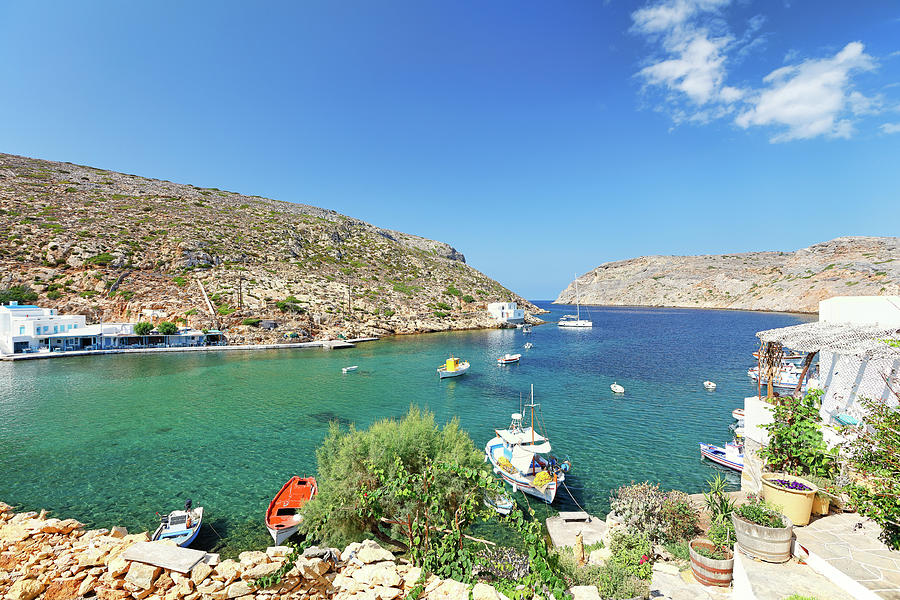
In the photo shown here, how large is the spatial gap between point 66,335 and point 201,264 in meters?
23.9

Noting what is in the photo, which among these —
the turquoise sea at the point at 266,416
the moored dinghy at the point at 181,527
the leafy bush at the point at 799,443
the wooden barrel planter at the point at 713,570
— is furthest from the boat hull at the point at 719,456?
the moored dinghy at the point at 181,527

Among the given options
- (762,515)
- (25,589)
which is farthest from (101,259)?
(762,515)

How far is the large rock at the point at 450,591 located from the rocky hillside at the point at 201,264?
6137cm

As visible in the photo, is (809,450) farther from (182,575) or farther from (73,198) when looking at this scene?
(73,198)

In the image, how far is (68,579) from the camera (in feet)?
22.0

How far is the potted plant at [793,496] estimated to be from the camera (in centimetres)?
738

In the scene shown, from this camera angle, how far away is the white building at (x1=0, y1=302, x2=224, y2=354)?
47375mm

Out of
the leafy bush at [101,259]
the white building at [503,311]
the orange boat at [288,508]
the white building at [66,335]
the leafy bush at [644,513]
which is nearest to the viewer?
the leafy bush at [644,513]

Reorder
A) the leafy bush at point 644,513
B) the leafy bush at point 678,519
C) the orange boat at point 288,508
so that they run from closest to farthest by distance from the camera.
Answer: the leafy bush at point 678,519
the leafy bush at point 644,513
the orange boat at point 288,508

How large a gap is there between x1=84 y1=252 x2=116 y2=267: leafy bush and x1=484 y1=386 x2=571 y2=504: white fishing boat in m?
76.1

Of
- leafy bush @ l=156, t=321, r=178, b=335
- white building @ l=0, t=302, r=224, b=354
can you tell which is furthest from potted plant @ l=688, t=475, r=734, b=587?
leafy bush @ l=156, t=321, r=178, b=335

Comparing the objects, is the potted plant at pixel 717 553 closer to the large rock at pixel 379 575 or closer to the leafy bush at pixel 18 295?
the large rock at pixel 379 575

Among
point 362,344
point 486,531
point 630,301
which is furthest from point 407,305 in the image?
point 630,301

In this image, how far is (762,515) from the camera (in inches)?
276
